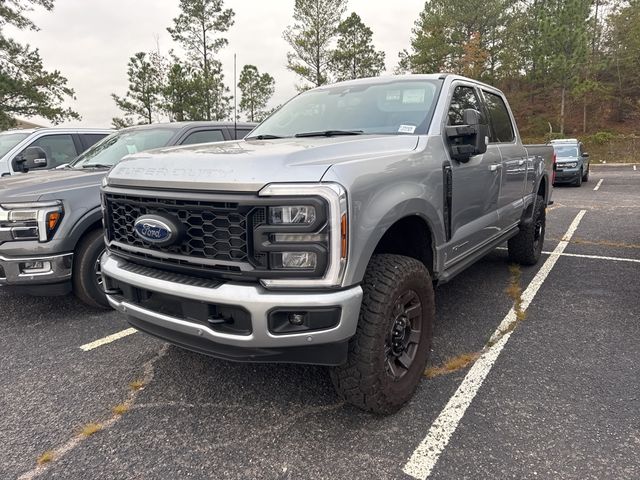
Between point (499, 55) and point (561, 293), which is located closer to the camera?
point (561, 293)

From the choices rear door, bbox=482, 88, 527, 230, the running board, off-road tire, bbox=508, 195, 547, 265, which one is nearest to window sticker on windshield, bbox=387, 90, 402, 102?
rear door, bbox=482, 88, 527, 230

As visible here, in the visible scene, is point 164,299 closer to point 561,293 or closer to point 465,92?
point 465,92

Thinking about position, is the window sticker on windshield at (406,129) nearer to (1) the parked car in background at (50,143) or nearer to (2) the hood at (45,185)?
(2) the hood at (45,185)

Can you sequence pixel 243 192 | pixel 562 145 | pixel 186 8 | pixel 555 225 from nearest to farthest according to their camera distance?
1. pixel 243 192
2. pixel 555 225
3. pixel 562 145
4. pixel 186 8

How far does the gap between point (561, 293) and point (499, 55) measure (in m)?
42.6

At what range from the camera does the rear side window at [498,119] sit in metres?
4.29

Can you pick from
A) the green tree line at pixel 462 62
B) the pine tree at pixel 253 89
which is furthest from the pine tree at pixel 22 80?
the pine tree at pixel 253 89

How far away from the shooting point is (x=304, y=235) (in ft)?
6.71

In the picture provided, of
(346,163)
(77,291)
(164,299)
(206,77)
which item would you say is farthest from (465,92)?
(206,77)

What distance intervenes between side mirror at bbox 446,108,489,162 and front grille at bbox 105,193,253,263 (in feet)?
5.54

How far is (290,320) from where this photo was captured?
2.11m

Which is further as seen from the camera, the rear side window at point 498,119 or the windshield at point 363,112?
the rear side window at point 498,119

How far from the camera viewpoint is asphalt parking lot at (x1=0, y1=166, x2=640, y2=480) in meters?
2.20

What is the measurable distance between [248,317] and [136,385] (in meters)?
1.38
